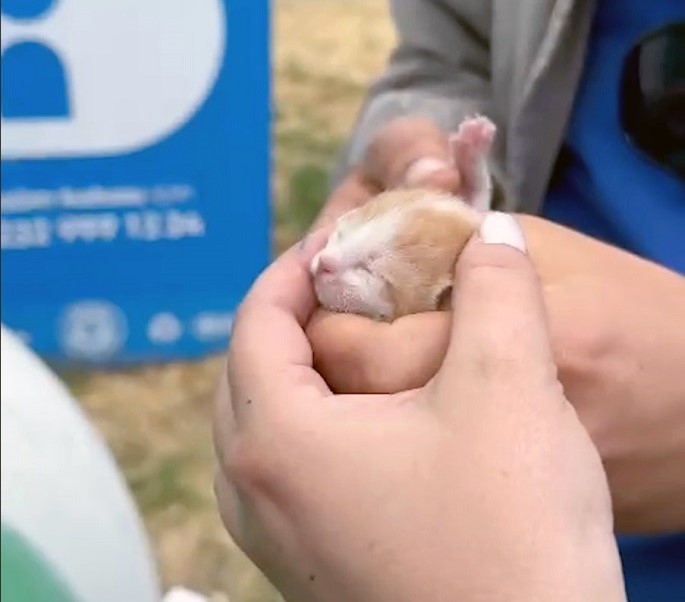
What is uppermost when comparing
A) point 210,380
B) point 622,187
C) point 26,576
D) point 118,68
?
point 622,187

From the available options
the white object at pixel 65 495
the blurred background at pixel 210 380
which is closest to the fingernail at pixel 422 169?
the white object at pixel 65 495

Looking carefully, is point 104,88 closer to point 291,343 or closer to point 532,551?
point 291,343

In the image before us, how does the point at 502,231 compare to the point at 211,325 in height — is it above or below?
above

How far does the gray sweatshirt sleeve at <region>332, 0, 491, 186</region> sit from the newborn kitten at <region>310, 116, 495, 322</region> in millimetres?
243

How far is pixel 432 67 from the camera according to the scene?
690mm

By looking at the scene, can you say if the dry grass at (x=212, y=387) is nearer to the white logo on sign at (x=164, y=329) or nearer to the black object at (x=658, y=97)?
the white logo on sign at (x=164, y=329)

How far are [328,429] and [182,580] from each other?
594 millimetres

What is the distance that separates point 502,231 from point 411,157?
17cm

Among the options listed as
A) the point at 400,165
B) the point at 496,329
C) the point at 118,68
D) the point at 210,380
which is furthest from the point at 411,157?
the point at 210,380

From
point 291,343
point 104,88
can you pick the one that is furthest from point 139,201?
point 291,343

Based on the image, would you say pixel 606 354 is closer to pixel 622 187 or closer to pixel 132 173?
pixel 622 187

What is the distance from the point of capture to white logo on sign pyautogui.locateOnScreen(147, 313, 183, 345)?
108 centimetres

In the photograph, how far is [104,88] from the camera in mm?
951

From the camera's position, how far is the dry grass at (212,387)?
92 cm
